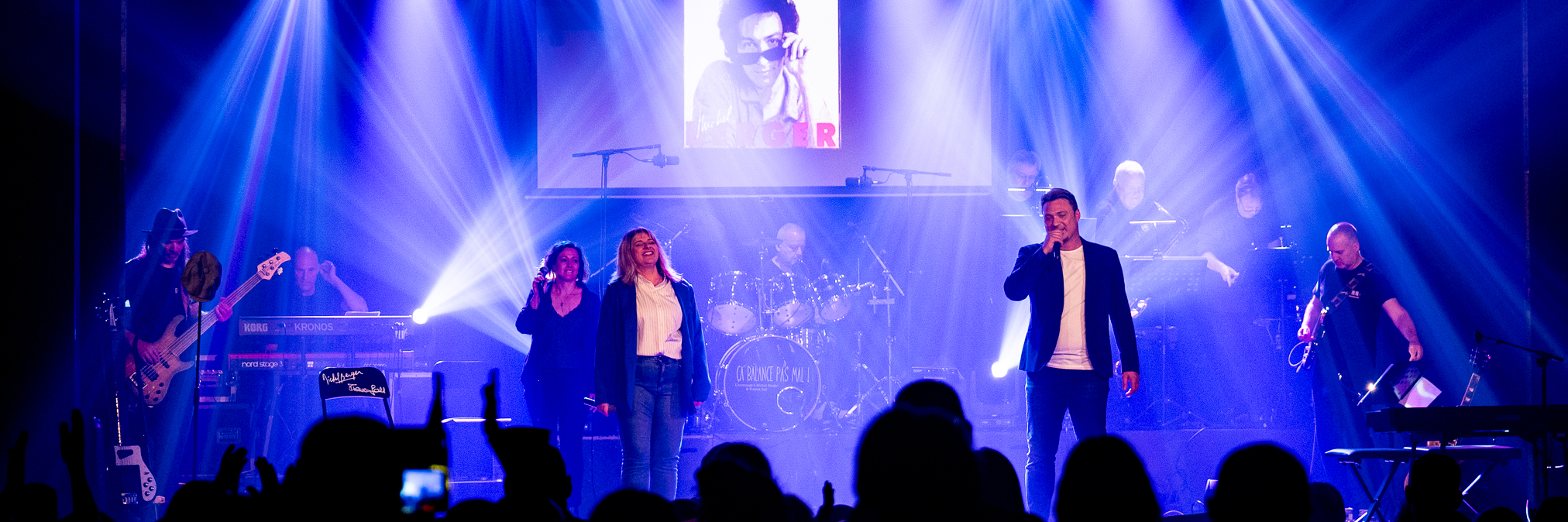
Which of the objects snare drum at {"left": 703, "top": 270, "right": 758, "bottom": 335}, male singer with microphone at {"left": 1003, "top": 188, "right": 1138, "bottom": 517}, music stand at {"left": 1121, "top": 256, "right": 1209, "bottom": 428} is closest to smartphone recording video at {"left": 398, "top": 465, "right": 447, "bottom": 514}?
male singer with microphone at {"left": 1003, "top": 188, "right": 1138, "bottom": 517}

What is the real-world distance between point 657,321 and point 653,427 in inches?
22.8

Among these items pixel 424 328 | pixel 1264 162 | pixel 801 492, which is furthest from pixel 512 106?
pixel 1264 162

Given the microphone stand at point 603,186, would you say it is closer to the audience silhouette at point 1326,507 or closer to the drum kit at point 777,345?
the drum kit at point 777,345

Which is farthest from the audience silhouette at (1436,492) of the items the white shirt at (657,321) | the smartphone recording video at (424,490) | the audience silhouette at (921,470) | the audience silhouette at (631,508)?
the white shirt at (657,321)

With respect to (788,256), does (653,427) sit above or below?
below

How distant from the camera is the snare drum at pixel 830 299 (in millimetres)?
8852

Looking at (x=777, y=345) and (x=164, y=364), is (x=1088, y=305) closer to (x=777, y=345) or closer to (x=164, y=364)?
(x=777, y=345)

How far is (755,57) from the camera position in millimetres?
9578

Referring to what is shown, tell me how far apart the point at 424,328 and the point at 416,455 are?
666cm

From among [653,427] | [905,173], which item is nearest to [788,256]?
[905,173]

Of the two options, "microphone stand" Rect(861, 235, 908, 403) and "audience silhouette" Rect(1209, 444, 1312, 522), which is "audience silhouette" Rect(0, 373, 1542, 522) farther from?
"microphone stand" Rect(861, 235, 908, 403)

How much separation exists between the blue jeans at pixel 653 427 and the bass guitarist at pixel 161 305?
14.8 feet

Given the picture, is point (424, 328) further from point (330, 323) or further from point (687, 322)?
point (687, 322)

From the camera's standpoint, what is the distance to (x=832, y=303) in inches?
348
